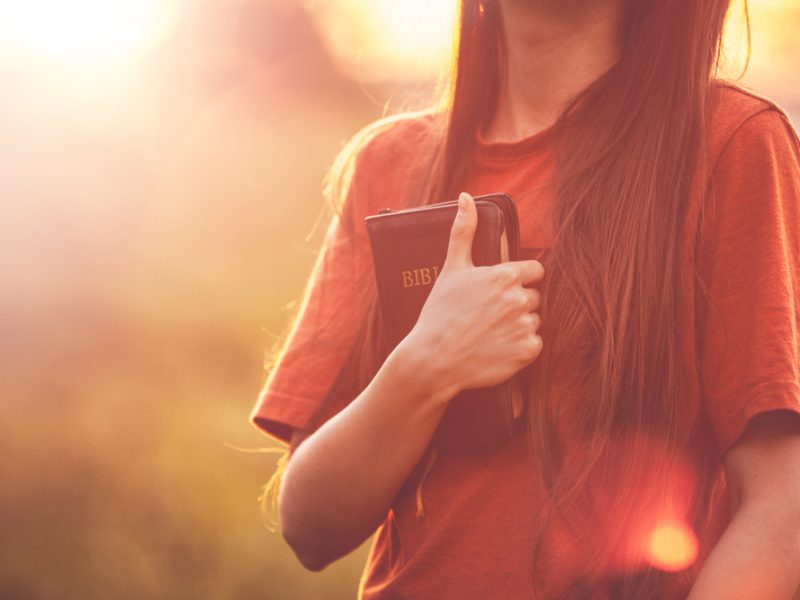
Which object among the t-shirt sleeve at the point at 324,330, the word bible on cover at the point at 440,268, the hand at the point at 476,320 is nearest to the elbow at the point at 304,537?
the t-shirt sleeve at the point at 324,330

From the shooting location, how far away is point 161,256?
5.60 meters

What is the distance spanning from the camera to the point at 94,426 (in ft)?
14.4

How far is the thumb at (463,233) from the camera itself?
1318 mm

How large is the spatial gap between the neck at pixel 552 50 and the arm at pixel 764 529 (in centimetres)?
59

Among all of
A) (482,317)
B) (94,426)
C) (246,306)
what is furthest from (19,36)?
(482,317)

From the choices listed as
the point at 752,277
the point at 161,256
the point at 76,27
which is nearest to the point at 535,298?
the point at 752,277

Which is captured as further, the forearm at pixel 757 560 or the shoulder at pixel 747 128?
the shoulder at pixel 747 128

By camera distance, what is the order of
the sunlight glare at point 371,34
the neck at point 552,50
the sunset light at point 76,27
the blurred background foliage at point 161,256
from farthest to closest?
the sunset light at point 76,27 → the sunlight glare at point 371,34 → the blurred background foliage at point 161,256 → the neck at point 552,50

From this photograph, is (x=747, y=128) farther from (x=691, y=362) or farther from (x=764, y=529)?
(x=764, y=529)

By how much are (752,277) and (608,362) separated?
205 millimetres

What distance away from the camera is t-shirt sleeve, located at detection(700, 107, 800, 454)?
3.86 feet

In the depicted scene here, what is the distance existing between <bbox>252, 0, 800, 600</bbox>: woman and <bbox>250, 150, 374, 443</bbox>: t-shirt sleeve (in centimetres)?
10

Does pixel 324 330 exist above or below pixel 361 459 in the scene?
above

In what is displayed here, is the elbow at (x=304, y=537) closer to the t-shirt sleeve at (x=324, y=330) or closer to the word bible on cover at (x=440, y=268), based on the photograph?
the t-shirt sleeve at (x=324, y=330)
